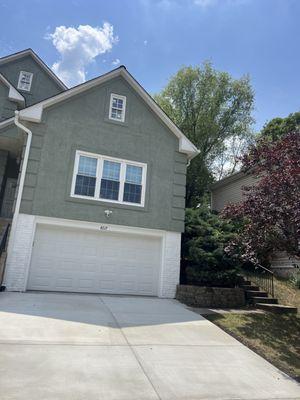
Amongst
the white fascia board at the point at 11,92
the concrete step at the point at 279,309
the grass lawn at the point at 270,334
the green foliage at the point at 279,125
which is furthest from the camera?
the green foliage at the point at 279,125

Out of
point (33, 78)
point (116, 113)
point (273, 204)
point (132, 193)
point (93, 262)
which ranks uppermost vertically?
point (33, 78)

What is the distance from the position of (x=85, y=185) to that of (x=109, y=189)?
88 centimetres

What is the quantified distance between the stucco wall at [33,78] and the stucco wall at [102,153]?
6.49 meters

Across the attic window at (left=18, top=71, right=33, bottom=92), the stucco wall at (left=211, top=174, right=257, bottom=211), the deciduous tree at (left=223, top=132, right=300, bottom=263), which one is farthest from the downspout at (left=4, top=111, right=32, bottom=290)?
the stucco wall at (left=211, top=174, right=257, bottom=211)

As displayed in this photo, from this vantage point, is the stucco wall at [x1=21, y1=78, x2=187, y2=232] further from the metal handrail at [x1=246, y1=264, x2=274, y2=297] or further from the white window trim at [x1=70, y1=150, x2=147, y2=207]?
the metal handrail at [x1=246, y1=264, x2=274, y2=297]

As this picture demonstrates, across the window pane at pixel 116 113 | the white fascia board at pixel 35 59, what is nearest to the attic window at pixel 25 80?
the white fascia board at pixel 35 59

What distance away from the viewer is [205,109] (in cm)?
2334

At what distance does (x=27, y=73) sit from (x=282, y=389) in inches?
733

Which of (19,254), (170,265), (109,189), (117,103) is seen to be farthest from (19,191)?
(170,265)

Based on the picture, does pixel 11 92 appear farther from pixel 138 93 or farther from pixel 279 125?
pixel 279 125

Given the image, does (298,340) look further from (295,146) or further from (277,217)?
(295,146)

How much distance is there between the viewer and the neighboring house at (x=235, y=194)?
49.2ft

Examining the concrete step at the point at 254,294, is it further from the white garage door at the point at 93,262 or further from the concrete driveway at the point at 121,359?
the concrete driveway at the point at 121,359

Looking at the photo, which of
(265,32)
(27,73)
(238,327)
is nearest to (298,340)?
(238,327)
